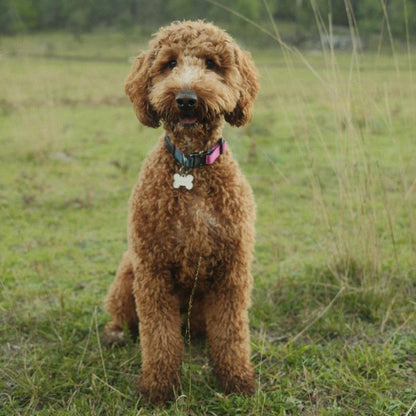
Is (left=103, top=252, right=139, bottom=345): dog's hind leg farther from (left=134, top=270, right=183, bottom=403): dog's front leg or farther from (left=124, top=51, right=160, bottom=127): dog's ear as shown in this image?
(left=124, top=51, right=160, bottom=127): dog's ear

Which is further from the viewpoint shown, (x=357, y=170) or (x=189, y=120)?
(x=357, y=170)

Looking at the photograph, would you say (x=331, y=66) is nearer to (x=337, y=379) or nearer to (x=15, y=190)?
(x=337, y=379)

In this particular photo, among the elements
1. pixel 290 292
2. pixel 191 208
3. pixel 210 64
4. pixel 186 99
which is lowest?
pixel 290 292

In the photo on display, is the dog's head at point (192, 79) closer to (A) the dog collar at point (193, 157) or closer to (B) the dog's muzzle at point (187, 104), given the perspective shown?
(B) the dog's muzzle at point (187, 104)

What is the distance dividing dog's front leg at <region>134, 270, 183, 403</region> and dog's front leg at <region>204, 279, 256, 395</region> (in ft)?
0.76

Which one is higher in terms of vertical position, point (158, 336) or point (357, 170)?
point (357, 170)

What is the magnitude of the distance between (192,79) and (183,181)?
21.4 inches

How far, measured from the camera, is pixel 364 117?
3445 mm

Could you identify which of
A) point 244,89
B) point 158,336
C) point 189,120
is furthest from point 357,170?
point 158,336

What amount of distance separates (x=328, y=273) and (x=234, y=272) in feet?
4.40

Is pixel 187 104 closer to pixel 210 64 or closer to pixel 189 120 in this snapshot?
pixel 189 120

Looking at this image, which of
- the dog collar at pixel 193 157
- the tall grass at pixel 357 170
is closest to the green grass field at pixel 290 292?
the tall grass at pixel 357 170

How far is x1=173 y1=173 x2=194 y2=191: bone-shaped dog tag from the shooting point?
2.43 meters

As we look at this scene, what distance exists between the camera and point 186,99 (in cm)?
210
